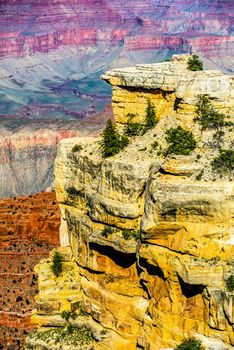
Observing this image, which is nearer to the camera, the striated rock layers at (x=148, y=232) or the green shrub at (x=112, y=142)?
the striated rock layers at (x=148, y=232)

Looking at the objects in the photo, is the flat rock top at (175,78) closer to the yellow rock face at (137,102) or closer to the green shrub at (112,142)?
the yellow rock face at (137,102)

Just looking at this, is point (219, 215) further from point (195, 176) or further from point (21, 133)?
point (21, 133)

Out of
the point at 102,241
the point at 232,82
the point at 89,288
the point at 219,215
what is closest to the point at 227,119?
the point at 232,82

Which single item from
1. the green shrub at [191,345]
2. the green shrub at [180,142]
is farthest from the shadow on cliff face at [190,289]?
the green shrub at [180,142]

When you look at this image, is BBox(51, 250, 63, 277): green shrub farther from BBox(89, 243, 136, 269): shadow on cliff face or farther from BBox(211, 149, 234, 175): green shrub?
BBox(211, 149, 234, 175): green shrub

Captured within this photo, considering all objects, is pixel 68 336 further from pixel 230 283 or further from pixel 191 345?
pixel 230 283

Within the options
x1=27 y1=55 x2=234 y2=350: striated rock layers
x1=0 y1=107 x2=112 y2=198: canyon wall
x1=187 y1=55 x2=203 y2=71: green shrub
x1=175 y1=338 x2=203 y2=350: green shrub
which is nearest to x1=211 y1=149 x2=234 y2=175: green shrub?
x1=27 y1=55 x2=234 y2=350: striated rock layers
